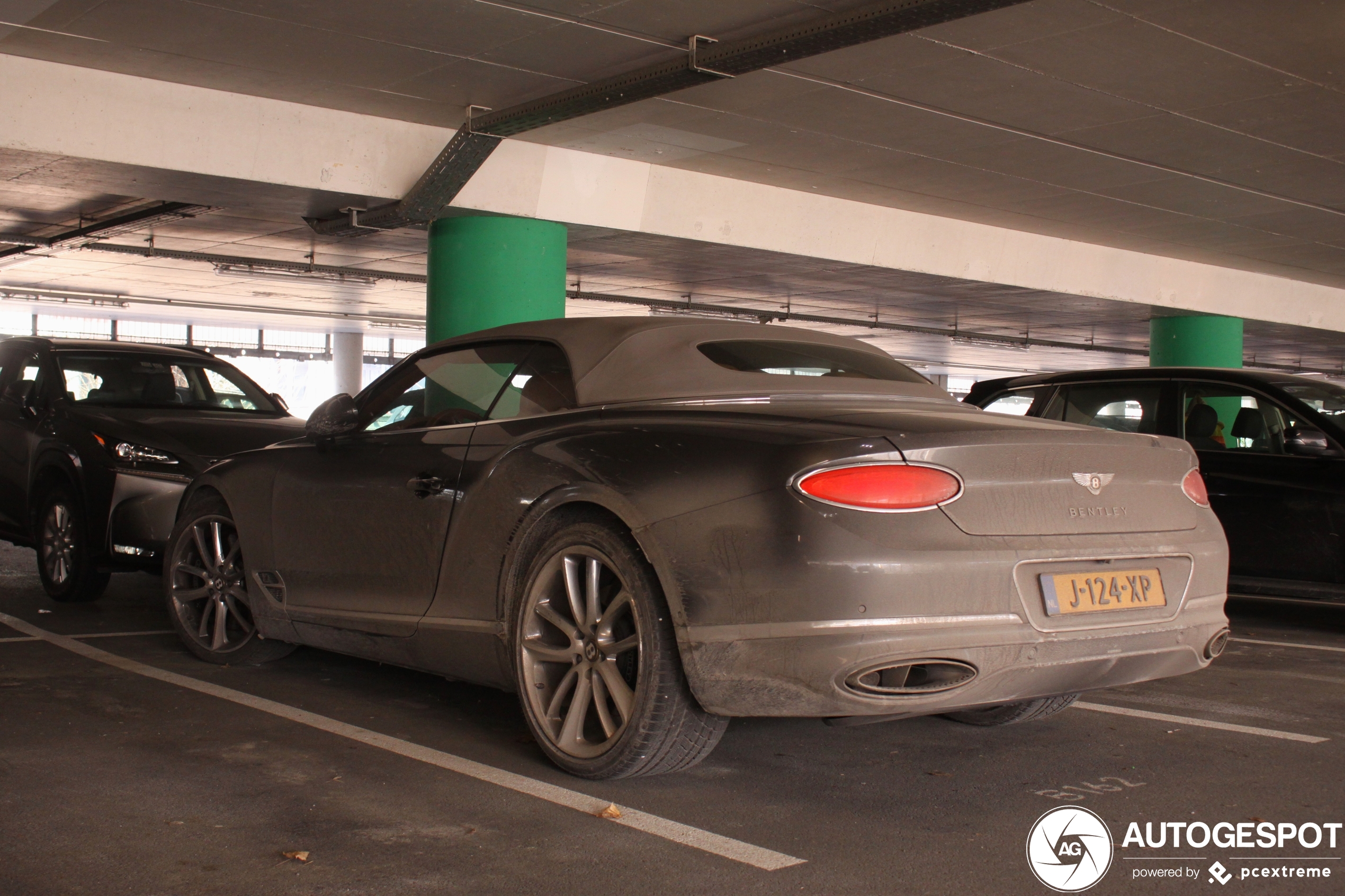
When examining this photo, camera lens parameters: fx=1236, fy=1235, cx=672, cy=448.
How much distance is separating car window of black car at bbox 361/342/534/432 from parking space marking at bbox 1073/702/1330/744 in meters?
2.59

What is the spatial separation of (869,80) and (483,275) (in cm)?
459

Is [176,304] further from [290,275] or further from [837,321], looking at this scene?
[837,321]

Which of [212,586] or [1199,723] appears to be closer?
[1199,723]

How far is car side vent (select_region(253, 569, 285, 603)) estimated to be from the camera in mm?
5023

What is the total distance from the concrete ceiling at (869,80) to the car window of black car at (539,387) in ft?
14.5

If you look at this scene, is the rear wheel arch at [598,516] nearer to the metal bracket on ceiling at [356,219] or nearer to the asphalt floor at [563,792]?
the asphalt floor at [563,792]

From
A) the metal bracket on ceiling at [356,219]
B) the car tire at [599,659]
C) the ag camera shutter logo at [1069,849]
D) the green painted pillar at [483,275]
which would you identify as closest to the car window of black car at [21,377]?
the metal bracket on ceiling at [356,219]

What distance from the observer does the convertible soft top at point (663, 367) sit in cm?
406

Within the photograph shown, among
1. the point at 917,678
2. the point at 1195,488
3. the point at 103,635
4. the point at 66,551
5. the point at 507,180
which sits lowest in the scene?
the point at 103,635

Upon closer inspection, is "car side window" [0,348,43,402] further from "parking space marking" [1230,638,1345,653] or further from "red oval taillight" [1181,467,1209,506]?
"parking space marking" [1230,638,1345,653]

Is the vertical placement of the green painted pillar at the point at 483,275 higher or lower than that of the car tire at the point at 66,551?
higher

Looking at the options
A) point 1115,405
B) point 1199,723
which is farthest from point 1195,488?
point 1115,405

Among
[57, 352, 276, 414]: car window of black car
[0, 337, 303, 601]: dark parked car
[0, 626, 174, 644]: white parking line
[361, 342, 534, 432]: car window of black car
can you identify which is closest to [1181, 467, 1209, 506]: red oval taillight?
[361, 342, 534, 432]: car window of black car

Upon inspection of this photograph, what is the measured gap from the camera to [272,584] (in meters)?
5.08
